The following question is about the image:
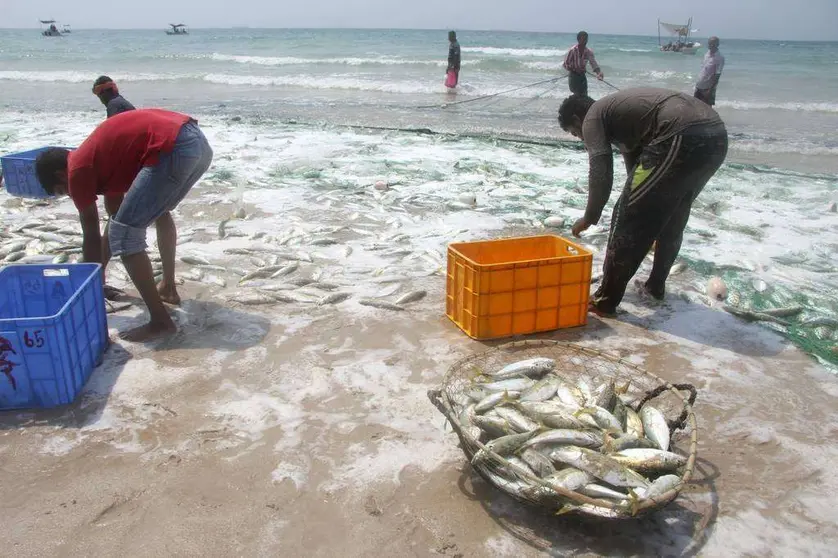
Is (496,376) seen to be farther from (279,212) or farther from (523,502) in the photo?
→ (279,212)

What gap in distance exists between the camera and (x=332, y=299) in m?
5.39

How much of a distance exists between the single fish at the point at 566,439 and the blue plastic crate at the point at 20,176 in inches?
279

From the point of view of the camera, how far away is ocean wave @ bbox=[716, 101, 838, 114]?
20250 millimetres

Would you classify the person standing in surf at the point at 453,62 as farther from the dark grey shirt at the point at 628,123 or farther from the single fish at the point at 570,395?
the single fish at the point at 570,395

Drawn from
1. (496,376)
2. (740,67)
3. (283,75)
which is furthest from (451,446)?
(740,67)

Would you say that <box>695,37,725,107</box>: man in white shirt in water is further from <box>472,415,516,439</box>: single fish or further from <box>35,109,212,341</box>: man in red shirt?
<box>472,415,516,439</box>: single fish

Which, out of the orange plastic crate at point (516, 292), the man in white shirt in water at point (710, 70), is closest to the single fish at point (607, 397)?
the orange plastic crate at point (516, 292)

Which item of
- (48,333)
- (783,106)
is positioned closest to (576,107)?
(48,333)

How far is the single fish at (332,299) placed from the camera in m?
5.35

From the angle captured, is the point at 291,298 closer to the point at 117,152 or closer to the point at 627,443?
the point at 117,152

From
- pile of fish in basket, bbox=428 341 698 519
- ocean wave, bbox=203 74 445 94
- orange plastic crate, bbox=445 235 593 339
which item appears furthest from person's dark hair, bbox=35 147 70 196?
ocean wave, bbox=203 74 445 94

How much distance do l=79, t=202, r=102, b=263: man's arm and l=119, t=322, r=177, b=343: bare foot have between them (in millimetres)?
573

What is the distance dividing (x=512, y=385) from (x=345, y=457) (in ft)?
3.28

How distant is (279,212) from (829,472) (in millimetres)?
6245
